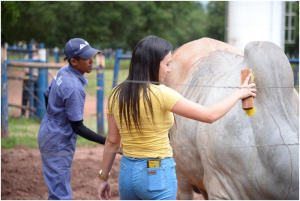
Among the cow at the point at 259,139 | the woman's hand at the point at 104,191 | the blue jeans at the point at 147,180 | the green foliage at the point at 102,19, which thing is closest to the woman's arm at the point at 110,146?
the woman's hand at the point at 104,191

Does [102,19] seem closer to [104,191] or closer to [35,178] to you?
[35,178]

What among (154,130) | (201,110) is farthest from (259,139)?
(154,130)

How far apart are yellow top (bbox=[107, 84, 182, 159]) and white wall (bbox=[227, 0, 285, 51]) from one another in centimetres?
662

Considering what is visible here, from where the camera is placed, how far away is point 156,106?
2164 mm

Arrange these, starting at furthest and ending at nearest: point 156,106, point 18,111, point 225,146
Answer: point 18,111, point 225,146, point 156,106

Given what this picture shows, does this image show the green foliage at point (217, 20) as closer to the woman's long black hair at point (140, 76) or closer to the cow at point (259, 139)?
Result: the cow at point (259, 139)

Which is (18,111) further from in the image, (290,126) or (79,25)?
(79,25)

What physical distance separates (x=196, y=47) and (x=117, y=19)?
87.6ft

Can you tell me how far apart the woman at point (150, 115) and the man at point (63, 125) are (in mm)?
746

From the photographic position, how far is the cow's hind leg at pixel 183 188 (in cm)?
381

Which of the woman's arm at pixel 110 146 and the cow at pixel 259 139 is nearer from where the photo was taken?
the cow at pixel 259 139

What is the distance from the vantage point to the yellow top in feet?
7.05

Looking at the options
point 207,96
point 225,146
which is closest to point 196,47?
point 207,96

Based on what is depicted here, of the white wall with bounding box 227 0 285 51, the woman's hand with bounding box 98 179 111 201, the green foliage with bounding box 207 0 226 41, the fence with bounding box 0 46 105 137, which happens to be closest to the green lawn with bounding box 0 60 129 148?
the fence with bounding box 0 46 105 137
